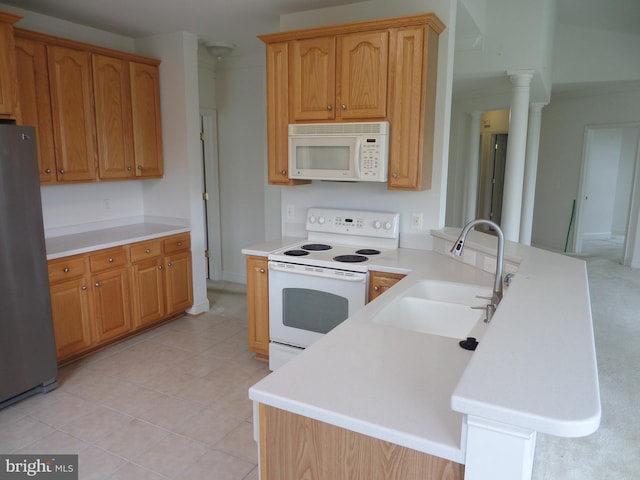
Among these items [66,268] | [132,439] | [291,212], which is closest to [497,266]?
[132,439]

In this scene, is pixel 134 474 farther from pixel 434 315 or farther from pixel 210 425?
pixel 434 315

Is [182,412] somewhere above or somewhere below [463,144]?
below

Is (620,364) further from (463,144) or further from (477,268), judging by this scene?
(463,144)

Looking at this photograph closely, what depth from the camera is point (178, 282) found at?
414cm

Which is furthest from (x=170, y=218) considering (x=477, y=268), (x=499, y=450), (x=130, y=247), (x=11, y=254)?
(x=499, y=450)

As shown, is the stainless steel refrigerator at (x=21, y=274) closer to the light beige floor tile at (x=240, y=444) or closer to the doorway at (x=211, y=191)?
the light beige floor tile at (x=240, y=444)

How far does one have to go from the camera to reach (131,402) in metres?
2.85

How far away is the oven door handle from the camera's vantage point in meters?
2.73

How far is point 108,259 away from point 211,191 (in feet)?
6.90

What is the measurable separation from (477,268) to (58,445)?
2.48 m

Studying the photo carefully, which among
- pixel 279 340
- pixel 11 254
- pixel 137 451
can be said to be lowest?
pixel 137 451

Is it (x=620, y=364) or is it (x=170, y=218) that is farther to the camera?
(x=170, y=218)

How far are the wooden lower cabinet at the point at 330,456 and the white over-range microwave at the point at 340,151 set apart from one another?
200 centimetres

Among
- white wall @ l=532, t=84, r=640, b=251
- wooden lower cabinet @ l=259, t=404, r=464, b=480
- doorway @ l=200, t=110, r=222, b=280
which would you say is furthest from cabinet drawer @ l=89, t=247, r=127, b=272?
white wall @ l=532, t=84, r=640, b=251
